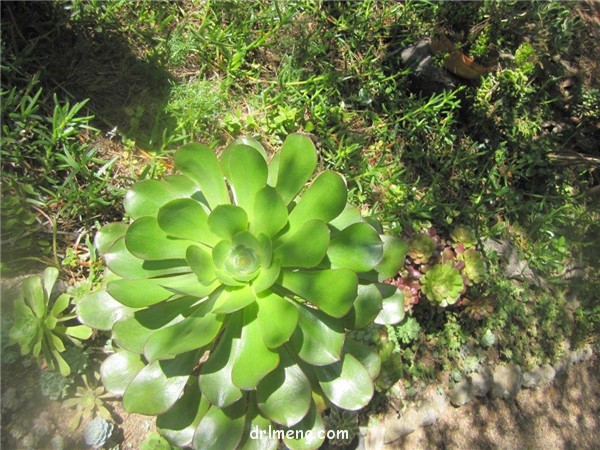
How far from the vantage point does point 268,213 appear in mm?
1392

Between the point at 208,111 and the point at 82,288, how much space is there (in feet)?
3.23

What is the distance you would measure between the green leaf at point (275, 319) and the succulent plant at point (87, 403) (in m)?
0.84

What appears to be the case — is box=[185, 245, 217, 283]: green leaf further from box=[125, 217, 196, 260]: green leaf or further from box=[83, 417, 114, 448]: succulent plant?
box=[83, 417, 114, 448]: succulent plant

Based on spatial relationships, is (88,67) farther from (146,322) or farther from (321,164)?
(146,322)

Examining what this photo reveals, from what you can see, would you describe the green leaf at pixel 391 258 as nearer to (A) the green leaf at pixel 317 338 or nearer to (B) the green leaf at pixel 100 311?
(A) the green leaf at pixel 317 338

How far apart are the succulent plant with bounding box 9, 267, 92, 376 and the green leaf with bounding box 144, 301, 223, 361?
56 centimetres

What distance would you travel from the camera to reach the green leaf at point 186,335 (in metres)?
1.24

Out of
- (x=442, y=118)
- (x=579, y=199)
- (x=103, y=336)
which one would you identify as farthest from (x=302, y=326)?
(x=579, y=199)

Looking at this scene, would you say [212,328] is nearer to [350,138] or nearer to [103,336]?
[103,336]

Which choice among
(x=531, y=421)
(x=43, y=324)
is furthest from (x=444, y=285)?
(x=43, y=324)

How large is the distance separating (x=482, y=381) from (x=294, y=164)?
1955 millimetres

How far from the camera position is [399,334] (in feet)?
7.60

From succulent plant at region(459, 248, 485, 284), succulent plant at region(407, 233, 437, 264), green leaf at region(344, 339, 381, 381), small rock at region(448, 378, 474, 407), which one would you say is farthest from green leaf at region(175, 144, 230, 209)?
small rock at region(448, 378, 474, 407)

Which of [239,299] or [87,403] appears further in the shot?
[87,403]
